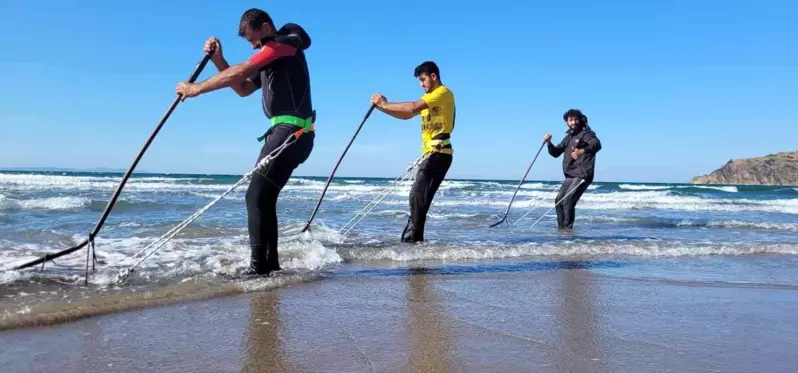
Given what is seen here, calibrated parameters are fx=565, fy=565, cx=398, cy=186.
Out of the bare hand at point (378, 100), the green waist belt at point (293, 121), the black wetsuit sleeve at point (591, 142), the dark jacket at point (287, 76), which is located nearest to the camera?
the dark jacket at point (287, 76)

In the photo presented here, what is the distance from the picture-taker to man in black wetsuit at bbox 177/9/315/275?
4195mm

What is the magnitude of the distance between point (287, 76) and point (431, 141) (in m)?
2.44

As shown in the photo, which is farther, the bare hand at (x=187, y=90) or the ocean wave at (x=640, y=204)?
the ocean wave at (x=640, y=204)

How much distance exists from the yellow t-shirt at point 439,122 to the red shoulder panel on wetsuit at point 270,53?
210 cm

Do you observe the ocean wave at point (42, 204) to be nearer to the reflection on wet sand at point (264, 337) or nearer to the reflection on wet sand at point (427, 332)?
the reflection on wet sand at point (264, 337)

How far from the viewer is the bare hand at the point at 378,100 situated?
5551 mm

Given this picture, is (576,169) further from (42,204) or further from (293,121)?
(42,204)

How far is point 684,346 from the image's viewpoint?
2625 mm

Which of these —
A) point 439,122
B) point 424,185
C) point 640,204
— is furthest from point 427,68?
point 640,204

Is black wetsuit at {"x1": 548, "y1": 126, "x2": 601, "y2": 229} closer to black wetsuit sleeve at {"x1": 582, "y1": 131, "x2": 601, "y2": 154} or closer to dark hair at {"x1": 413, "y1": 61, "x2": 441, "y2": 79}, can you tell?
black wetsuit sleeve at {"x1": 582, "y1": 131, "x2": 601, "y2": 154}

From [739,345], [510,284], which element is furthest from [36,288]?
[739,345]

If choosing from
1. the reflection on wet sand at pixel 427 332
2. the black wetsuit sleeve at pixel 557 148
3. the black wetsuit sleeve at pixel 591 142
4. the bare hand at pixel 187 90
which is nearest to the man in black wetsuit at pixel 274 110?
the bare hand at pixel 187 90

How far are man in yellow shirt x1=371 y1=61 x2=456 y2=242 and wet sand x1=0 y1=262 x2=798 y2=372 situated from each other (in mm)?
2363

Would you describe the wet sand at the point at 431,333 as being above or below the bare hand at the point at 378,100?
below
